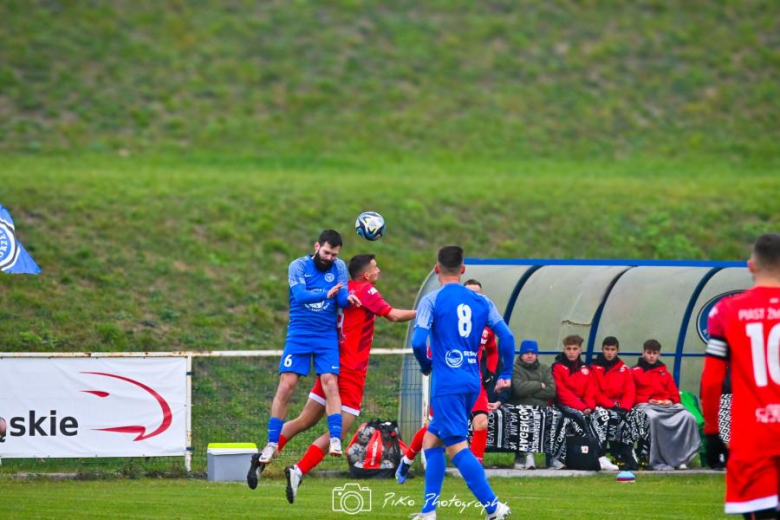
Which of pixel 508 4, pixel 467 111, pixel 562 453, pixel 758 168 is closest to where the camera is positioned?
pixel 562 453

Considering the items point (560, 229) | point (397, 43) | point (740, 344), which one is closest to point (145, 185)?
point (560, 229)

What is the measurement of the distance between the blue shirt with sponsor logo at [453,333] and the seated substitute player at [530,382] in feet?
18.2

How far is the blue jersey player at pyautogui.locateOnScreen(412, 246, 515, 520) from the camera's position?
845 centimetres

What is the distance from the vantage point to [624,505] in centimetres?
1020

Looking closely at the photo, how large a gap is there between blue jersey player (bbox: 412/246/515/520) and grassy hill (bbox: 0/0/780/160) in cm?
2528

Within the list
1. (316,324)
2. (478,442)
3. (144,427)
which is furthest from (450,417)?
(144,427)

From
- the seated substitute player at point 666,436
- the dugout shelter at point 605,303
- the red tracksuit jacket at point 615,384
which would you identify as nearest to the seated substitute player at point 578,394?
the red tracksuit jacket at point 615,384

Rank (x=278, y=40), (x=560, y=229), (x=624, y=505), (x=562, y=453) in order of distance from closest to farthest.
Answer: (x=624, y=505), (x=562, y=453), (x=560, y=229), (x=278, y=40)

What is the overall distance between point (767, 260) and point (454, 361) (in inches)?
118

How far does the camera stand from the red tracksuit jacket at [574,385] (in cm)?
1411

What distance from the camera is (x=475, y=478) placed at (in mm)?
8477

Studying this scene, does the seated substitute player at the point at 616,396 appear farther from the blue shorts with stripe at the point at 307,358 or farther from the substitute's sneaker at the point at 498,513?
the substitute's sneaker at the point at 498,513

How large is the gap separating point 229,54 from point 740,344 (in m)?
35.5

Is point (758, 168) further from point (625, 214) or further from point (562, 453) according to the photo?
point (562, 453)
